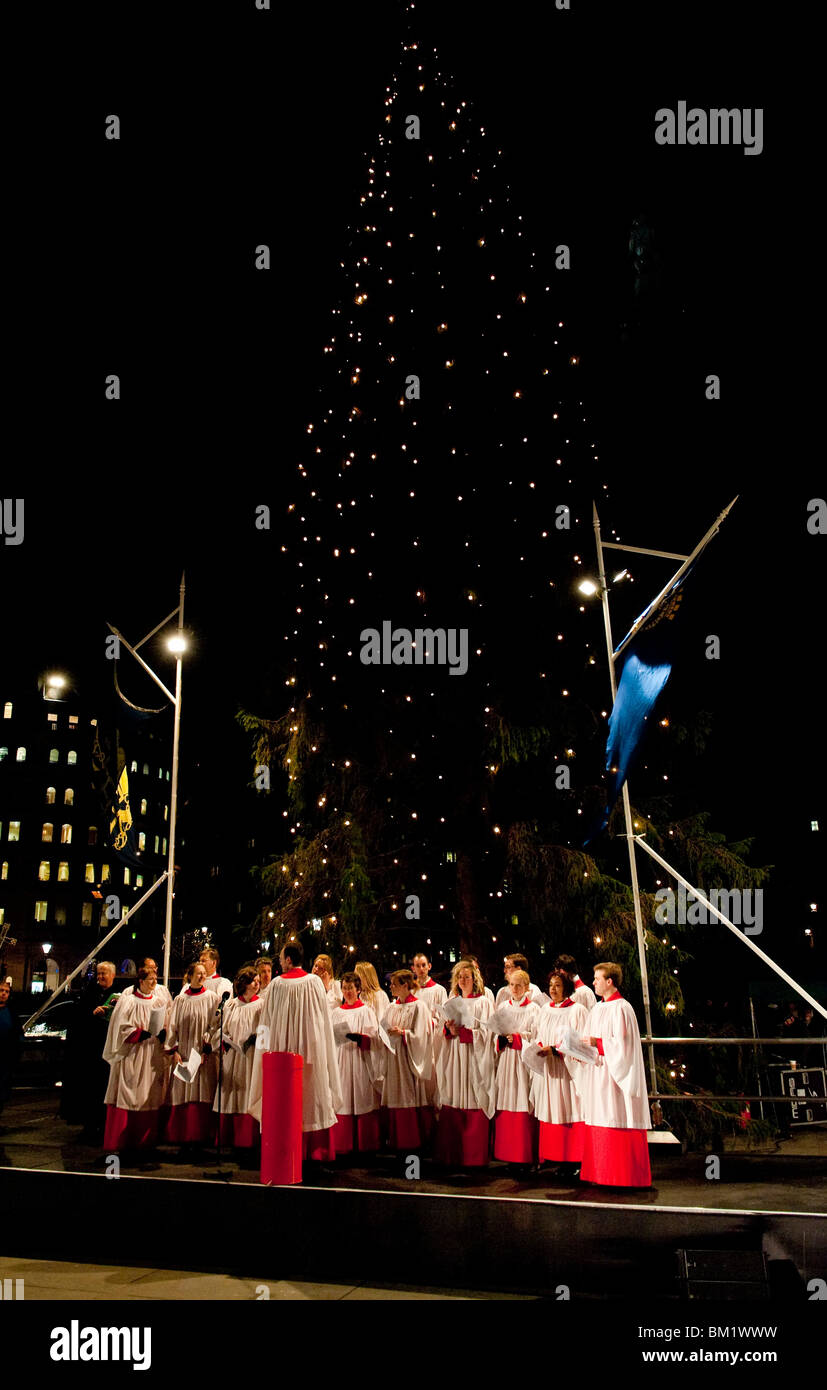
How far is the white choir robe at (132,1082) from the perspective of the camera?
9977mm

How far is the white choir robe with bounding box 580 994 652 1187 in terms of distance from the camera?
768cm

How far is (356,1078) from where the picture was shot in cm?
984

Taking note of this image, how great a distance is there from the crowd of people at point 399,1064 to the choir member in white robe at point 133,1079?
0.02 metres

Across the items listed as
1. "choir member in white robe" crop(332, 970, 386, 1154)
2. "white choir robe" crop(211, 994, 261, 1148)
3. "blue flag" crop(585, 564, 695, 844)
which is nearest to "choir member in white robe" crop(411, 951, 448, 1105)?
"choir member in white robe" crop(332, 970, 386, 1154)

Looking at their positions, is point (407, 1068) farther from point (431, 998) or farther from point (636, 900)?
point (636, 900)

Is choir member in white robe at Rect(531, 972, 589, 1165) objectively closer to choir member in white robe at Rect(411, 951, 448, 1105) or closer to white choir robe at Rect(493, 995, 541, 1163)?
white choir robe at Rect(493, 995, 541, 1163)

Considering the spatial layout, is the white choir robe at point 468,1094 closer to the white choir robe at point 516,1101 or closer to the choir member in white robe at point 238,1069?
the white choir robe at point 516,1101

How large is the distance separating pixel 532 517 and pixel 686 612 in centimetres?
533

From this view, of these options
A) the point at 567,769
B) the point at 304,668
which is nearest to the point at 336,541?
the point at 304,668

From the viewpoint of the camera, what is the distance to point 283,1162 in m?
7.66

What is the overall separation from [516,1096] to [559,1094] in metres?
0.49

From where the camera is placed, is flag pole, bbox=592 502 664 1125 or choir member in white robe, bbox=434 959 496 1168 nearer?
choir member in white robe, bbox=434 959 496 1168

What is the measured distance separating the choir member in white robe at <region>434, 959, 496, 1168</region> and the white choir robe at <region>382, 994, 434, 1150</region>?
0.48 metres

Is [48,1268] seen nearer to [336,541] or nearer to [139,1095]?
[139,1095]
